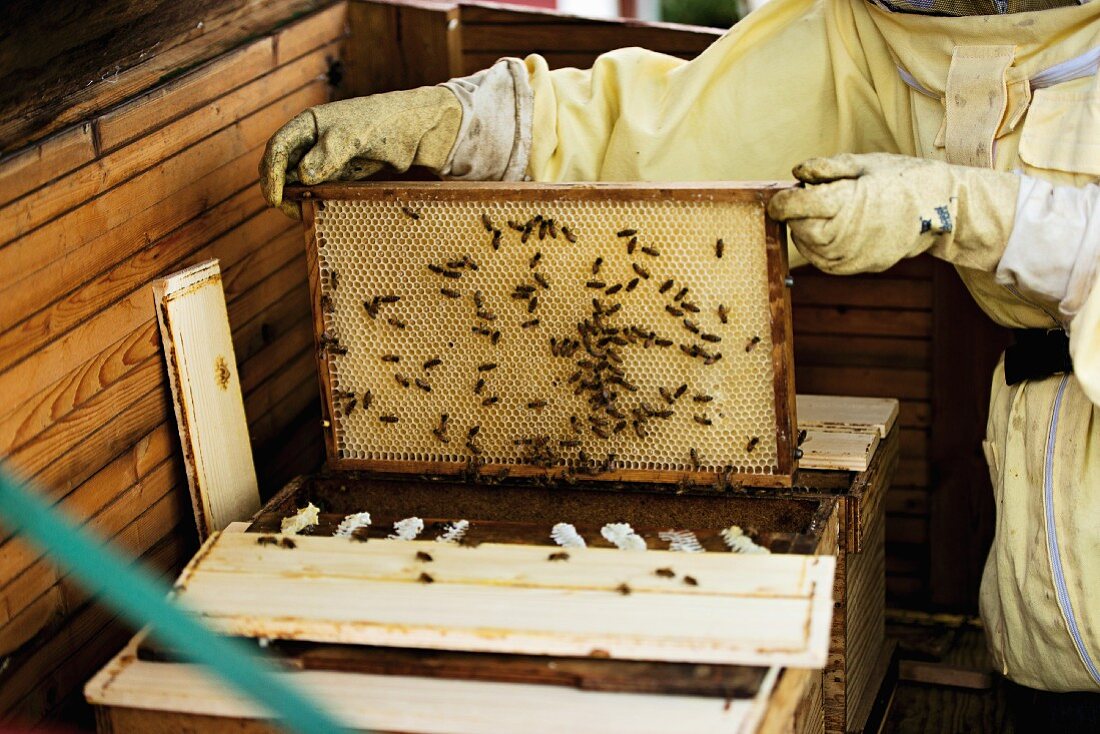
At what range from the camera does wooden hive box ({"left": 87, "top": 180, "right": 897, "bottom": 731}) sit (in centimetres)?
187

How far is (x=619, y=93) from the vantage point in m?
2.92

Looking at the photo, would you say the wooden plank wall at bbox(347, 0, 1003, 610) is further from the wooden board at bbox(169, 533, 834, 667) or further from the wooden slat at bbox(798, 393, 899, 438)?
the wooden board at bbox(169, 533, 834, 667)

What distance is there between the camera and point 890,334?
12.5 ft

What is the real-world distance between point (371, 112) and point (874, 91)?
1.14 meters

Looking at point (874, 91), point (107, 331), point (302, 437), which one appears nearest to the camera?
point (107, 331)

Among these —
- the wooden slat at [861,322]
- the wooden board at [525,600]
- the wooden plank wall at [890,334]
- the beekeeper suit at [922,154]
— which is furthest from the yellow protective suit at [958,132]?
the wooden slat at [861,322]

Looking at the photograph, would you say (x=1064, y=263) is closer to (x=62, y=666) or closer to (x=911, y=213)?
(x=911, y=213)

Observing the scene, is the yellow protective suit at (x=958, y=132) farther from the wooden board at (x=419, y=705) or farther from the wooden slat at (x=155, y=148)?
the wooden board at (x=419, y=705)

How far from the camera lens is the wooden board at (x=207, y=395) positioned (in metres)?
2.58

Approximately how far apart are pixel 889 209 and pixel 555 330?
2.33ft

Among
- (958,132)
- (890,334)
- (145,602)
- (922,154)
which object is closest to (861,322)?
(890,334)

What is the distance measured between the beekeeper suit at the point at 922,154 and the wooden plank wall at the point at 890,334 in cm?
71

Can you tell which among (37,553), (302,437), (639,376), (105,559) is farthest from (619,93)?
(105,559)

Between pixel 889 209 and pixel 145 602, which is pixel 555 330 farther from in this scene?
pixel 145 602
